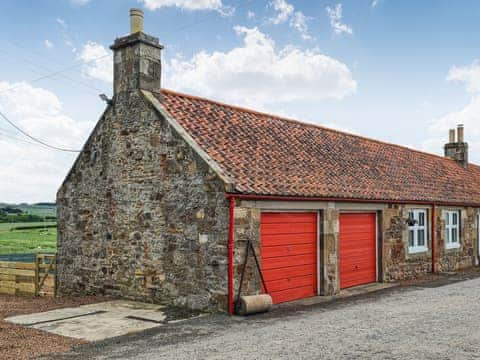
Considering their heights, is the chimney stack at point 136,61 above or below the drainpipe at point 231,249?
above

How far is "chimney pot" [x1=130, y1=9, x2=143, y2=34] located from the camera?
13914mm

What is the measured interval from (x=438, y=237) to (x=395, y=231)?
11.7ft

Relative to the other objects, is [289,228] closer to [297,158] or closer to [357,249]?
[297,158]

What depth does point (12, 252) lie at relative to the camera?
40.8m

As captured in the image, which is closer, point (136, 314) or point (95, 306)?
point (136, 314)

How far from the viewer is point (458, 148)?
93.6 feet

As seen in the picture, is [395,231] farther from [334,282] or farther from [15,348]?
[15,348]

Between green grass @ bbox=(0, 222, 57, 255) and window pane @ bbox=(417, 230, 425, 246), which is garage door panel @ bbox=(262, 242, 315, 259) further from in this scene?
green grass @ bbox=(0, 222, 57, 255)

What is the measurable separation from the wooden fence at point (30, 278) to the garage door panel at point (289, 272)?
7044 mm

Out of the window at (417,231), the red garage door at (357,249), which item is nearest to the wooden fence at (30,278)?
the red garage door at (357,249)

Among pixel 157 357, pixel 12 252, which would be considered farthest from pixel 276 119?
pixel 12 252

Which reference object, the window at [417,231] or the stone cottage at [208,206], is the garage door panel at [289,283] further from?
the window at [417,231]

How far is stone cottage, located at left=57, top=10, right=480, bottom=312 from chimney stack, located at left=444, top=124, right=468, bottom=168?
12.1 meters

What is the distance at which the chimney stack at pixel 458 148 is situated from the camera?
28250mm
